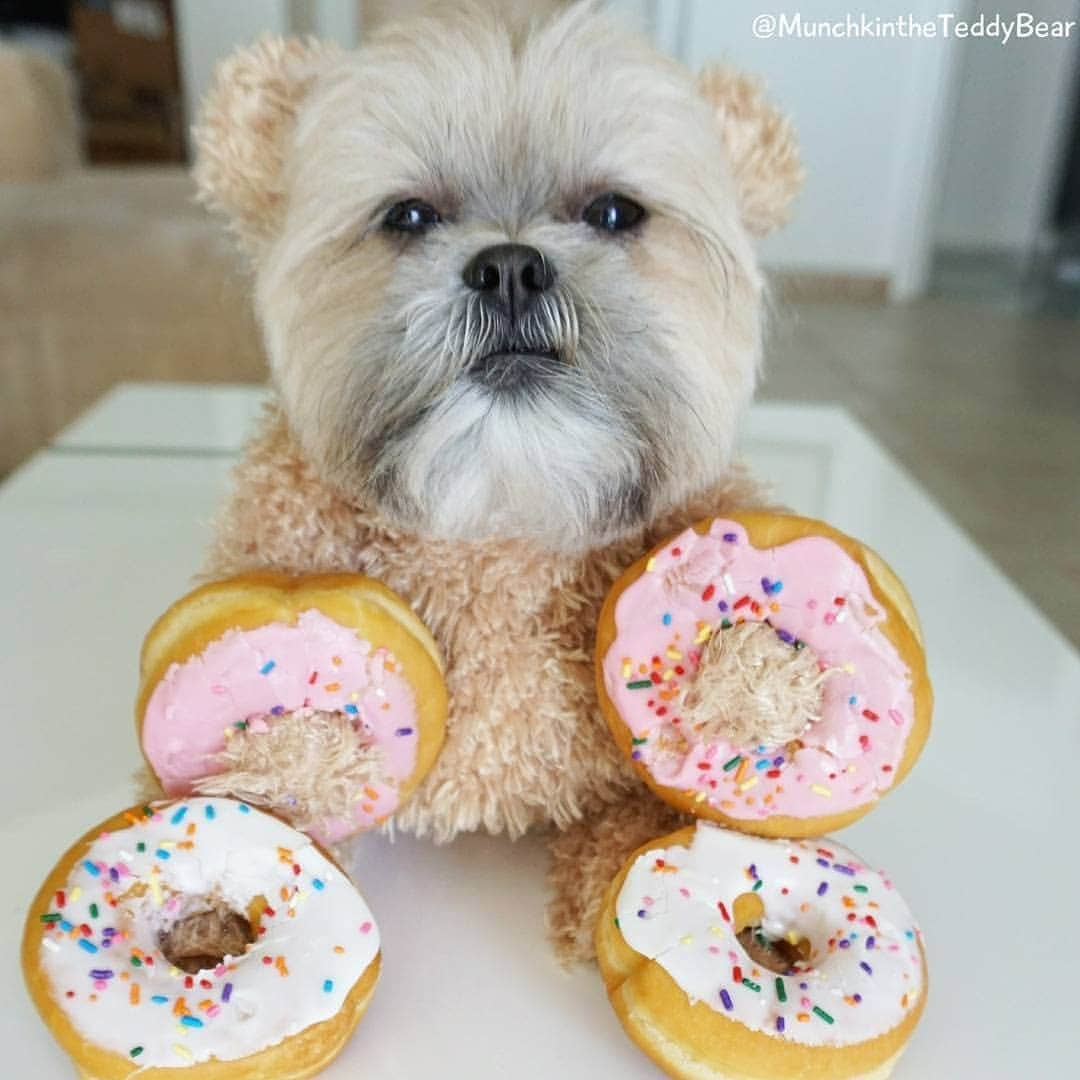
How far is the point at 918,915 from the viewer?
1.70 feet

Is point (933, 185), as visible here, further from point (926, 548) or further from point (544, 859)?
point (544, 859)

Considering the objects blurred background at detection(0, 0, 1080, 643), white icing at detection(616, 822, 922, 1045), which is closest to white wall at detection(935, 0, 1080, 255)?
blurred background at detection(0, 0, 1080, 643)

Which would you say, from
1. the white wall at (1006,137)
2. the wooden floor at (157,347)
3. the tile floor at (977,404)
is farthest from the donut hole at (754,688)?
the white wall at (1006,137)

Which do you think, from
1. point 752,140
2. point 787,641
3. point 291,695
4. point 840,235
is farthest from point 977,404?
point 291,695

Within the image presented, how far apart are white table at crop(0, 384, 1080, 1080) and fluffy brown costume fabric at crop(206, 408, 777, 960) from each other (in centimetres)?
4

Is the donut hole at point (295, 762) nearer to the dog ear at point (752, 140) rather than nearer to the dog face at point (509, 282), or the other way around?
the dog face at point (509, 282)

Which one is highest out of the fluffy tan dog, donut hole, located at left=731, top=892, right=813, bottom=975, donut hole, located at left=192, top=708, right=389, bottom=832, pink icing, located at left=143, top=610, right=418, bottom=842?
the fluffy tan dog

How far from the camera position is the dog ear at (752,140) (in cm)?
53

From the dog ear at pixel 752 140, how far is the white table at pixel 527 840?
1.12ft

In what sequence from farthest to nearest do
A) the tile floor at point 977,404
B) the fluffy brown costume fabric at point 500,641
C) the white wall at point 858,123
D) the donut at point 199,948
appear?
the white wall at point 858,123 → the tile floor at point 977,404 → the fluffy brown costume fabric at point 500,641 → the donut at point 199,948

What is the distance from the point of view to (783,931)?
0.45 metres

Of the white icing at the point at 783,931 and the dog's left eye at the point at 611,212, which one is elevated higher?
the dog's left eye at the point at 611,212

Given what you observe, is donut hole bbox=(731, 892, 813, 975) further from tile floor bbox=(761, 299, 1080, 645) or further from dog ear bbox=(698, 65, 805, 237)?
tile floor bbox=(761, 299, 1080, 645)

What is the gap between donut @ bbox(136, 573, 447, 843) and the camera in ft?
1.41
